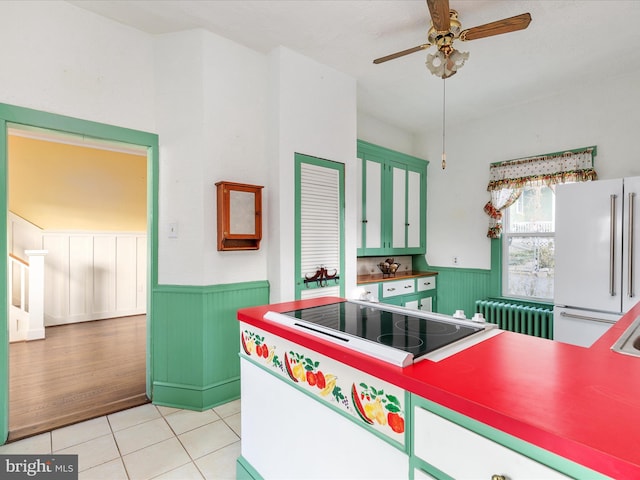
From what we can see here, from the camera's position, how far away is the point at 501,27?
1877 millimetres

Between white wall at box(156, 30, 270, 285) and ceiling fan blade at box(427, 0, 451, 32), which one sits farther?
white wall at box(156, 30, 270, 285)

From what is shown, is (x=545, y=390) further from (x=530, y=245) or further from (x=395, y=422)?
(x=530, y=245)

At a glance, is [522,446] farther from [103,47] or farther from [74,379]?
[74,379]

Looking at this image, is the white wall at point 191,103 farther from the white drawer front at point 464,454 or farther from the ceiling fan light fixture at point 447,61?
the white drawer front at point 464,454

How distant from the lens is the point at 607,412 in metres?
0.72

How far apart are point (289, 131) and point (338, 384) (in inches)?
86.1

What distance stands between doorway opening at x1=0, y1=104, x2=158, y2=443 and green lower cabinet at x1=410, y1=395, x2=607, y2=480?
2.38 meters

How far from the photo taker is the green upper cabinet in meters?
3.76

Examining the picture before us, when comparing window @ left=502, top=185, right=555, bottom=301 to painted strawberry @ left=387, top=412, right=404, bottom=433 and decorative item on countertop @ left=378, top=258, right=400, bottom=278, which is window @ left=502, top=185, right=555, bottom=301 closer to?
decorative item on countertop @ left=378, top=258, right=400, bottom=278

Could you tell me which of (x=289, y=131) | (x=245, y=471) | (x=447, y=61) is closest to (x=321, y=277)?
(x=289, y=131)

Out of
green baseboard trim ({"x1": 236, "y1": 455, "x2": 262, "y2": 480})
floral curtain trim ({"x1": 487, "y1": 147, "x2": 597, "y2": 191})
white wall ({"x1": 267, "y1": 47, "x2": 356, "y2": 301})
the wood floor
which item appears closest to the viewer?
green baseboard trim ({"x1": 236, "y1": 455, "x2": 262, "y2": 480})

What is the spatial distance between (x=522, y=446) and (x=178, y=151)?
2.69 m

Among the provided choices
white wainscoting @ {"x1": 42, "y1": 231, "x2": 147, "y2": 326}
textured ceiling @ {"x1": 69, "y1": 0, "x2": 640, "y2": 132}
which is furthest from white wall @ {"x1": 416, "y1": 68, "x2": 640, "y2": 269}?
white wainscoting @ {"x1": 42, "y1": 231, "x2": 147, "y2": 326}

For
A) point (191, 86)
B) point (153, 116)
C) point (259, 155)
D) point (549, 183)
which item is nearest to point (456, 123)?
point (549, 183)
